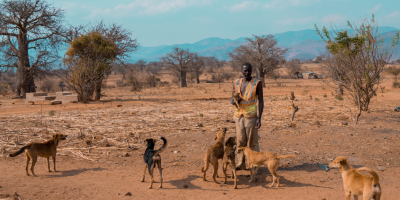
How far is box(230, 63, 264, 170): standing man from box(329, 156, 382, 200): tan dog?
149cm

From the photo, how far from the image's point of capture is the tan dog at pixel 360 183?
3.41m

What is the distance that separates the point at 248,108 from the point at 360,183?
2.04 metres

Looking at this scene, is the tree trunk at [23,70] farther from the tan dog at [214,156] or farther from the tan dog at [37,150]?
the tan dog at [214,156]

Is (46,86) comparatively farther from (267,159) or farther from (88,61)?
(267,159)

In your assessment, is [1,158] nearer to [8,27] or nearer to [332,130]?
[332,130]

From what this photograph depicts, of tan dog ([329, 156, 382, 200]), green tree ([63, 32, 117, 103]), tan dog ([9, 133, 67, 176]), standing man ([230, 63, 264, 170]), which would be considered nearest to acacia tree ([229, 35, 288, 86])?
green tree ([63, 32, 117, 103])

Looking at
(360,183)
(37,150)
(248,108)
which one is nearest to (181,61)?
(37,150)

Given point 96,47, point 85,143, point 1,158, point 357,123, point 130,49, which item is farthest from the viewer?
point 130,49

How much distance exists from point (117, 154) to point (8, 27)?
2100 cm

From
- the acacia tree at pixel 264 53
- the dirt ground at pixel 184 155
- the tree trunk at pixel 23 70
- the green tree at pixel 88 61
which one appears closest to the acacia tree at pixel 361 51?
the dirt ground at pixel 184 155

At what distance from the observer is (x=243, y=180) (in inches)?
199

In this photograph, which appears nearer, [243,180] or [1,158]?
[243,180]

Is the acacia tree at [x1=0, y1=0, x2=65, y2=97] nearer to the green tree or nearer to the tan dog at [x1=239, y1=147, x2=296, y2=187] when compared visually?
the green tree

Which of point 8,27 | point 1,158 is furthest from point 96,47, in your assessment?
point 1,158
